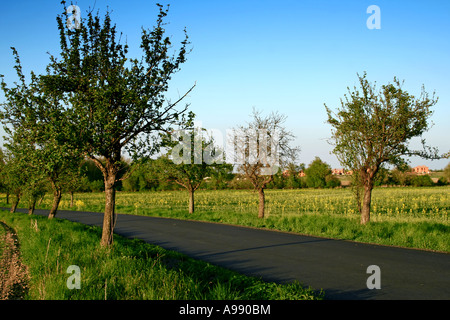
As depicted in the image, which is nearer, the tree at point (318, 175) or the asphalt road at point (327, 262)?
the asphalt road at point (327, 262)

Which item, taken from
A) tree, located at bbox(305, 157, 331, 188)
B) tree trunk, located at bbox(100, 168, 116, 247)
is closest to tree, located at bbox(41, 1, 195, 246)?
tree trunk, located at bbox(100, 168, 116, 247)

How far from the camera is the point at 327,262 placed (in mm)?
9766

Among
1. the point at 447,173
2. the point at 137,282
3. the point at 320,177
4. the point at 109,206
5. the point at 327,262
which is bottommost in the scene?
the point at 327,262

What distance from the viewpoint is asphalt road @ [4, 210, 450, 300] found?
7.18 meters

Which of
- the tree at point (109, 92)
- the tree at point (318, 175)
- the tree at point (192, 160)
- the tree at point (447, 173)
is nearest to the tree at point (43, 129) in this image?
the tree at point (109, 92)

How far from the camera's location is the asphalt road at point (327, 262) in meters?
7.18

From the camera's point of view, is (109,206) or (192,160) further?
(192,160)

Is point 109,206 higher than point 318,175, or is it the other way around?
point 318,175

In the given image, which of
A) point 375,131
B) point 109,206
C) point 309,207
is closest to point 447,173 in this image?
point 309,207

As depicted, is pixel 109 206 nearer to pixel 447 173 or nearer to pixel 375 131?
pixel 375 131

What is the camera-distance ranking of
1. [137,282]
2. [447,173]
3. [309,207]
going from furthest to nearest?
[447,173], [309,207], [137,282]

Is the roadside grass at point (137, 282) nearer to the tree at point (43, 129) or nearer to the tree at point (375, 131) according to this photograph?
the tree at point (43, 129)

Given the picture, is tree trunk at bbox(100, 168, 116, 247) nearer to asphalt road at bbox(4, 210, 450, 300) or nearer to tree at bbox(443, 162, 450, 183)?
asphalt road at bbox(4, 210, 450, 300)

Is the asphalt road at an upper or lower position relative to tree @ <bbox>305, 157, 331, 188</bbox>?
lower
